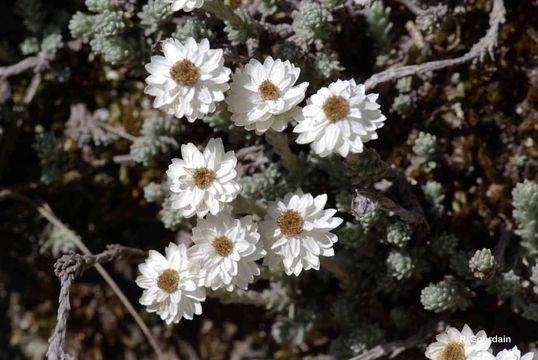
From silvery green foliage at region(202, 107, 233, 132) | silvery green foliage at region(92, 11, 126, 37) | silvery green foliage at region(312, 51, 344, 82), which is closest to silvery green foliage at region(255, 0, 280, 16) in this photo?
silvery green foliage at region(312, 51, 344, 82)

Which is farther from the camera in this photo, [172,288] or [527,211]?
[527,211]

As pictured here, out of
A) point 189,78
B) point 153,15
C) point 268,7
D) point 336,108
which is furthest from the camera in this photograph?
point 268,7

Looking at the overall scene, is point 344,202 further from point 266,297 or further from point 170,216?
point 170,216

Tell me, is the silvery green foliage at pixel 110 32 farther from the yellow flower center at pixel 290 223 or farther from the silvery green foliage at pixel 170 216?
the yellow flower center at pixel 290 223

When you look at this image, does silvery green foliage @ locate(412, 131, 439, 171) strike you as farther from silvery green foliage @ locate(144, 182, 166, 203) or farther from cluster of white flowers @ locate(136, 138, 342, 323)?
silvery green foliage @ locate(144, 182, 166, 203)

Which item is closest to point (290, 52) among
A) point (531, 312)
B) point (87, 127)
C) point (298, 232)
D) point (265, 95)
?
point (265, 95)

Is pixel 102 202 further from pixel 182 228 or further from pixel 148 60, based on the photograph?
pixel 148 60

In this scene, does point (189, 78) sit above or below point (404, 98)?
above
